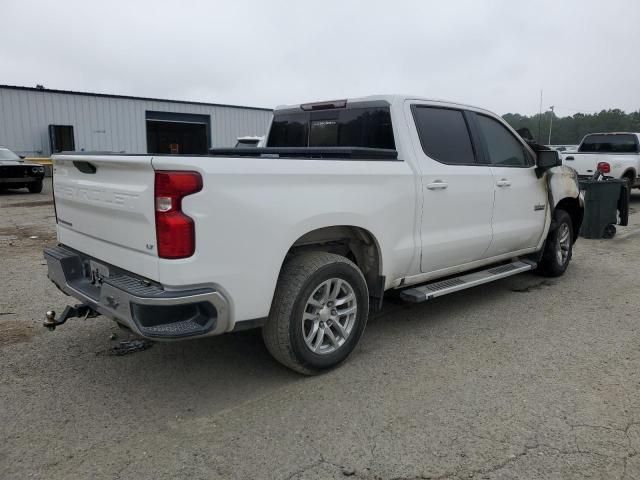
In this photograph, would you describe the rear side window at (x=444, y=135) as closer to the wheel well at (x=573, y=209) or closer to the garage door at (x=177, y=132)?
the wheel well at (x=573, y=209)

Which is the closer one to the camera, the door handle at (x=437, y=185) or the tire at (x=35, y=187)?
the door handle at (x=437, y=185)

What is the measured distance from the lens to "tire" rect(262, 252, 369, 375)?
11.1 feet

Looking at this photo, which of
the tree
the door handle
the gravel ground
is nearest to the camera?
the gravel ground

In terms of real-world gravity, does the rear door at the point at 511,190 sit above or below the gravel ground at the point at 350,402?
above

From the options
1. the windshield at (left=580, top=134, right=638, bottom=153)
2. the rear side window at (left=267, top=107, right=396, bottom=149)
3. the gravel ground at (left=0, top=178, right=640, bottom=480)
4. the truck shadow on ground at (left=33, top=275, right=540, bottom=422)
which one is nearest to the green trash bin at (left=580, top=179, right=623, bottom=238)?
the gravel ground at (left=0, top=178, right=640, bottom=480)

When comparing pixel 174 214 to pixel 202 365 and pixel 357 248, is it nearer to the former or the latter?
pixel 202 365

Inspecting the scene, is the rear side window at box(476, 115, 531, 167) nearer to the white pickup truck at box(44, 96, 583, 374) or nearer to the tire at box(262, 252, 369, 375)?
the white pickup truck at box(44, 96, 583, 374)

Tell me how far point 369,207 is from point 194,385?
5.54 feet

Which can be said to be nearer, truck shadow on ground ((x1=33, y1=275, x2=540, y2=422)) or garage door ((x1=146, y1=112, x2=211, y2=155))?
truck shadow on ground ((x1=33, y1=275, x2=540, y2=422))

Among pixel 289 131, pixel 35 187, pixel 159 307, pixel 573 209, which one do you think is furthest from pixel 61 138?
pixel 159 307

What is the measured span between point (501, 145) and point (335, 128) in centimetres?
170

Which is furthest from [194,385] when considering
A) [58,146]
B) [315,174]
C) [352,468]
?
[58,146]

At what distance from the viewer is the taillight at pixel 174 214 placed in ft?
9.28

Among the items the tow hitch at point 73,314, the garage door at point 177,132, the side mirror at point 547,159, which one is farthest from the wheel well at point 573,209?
the garage door at point 177,132
